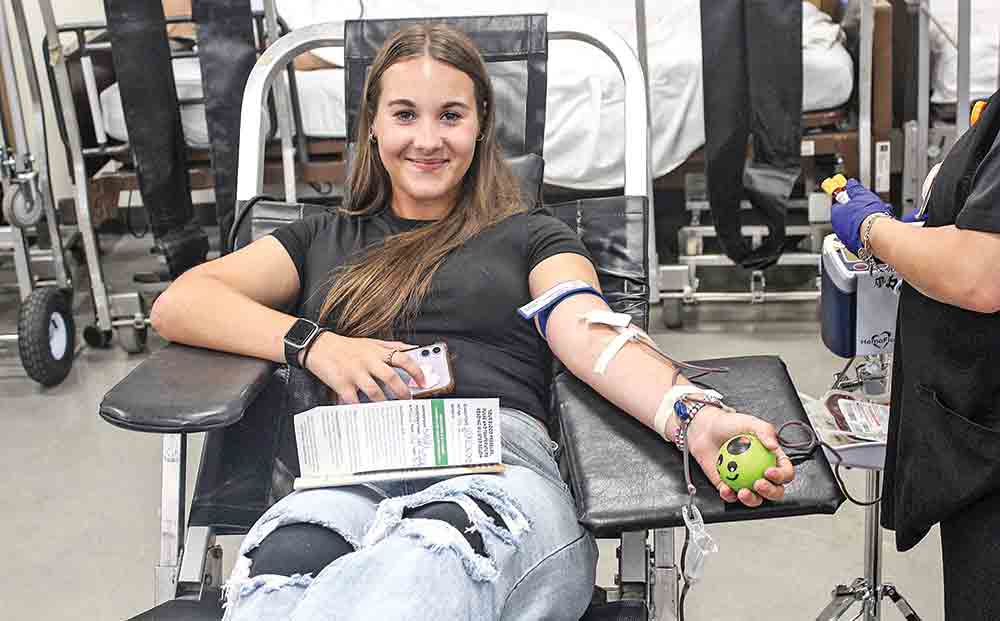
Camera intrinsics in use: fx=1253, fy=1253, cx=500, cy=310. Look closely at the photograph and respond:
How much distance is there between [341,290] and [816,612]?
1.08 meters

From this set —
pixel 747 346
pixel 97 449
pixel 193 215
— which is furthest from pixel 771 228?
pixel 97 449

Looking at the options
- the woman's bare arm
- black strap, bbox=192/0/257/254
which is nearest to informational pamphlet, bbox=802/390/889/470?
the woman's bare arm

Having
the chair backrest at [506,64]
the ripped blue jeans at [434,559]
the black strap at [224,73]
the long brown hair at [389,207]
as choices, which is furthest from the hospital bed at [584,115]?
the ripped blue jeans at [434,559]

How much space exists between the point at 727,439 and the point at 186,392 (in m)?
0.70

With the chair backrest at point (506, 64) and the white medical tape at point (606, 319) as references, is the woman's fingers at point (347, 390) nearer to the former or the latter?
the white medical tape at point (606, 319)

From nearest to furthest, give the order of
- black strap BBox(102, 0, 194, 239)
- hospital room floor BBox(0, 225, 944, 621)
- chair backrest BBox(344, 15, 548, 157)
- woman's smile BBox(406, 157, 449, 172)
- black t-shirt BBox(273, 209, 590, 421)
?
black t-shirt BBox(273, 209, 590, 421), woman's smile BBox(406, 157, 449, 172), chair backrest BBox(344, 15, 548, 157), hospital room floor BBox(0, 225, 944, 621), black strap BBox(102, 0, 194, 239)

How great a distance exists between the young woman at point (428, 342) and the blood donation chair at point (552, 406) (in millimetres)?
41

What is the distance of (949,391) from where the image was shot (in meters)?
1.47

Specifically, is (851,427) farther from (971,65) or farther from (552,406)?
(971,65)

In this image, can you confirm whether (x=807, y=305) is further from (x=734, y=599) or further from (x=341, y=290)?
(x=341, y=290)

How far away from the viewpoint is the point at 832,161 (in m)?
3.85

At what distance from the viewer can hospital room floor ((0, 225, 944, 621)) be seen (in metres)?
2.39

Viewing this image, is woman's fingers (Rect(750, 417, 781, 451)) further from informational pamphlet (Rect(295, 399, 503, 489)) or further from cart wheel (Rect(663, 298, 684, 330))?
cart wheel (Rect(663, 298, 684, 330))

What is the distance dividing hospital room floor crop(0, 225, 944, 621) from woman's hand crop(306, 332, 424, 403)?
0.86 m
